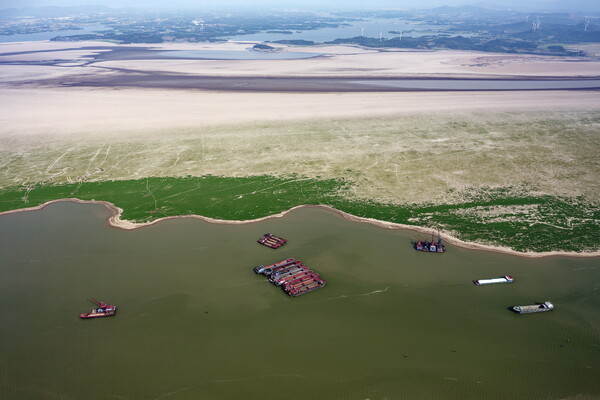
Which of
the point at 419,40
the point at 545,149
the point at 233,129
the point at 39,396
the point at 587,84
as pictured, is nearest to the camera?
the point at 39,396

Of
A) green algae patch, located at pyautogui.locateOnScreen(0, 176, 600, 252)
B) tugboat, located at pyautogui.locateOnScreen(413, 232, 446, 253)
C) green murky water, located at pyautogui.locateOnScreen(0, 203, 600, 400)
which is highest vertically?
green algae patch, located at pyautogui.locateOnScreen(0, 176, 600, 252)

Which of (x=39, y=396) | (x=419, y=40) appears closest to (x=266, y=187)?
(x=39, y=396)

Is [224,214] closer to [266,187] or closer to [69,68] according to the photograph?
[266,187]

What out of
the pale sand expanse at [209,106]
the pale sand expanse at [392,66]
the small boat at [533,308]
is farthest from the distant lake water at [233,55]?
the small boat at [533,308]

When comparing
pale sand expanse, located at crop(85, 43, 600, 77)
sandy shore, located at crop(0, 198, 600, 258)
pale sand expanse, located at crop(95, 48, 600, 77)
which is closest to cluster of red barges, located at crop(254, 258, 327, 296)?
sandy shore, located at crop(0, 198, 600, 258)

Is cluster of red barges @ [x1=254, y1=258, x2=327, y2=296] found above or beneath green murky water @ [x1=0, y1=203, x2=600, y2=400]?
above

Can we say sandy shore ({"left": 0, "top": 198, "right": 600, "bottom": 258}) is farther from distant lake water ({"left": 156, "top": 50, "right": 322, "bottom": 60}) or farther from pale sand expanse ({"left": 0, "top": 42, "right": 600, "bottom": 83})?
distant lake water ({"left": 156, "top": 50, "right": 322, "bottom": 60})

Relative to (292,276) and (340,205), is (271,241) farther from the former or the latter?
(340,205)
